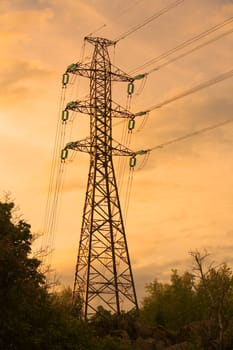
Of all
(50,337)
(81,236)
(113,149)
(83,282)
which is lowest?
(50,337)

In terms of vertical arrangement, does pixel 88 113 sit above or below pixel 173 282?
above

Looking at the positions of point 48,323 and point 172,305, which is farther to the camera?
point 172,305

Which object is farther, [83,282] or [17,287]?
[83,282]

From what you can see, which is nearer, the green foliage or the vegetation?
the vegetation

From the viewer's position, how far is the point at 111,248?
62.2 m

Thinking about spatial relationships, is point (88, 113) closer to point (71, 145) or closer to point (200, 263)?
point (71, 145)

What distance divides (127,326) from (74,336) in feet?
38.6

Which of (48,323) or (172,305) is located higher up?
(172,305)

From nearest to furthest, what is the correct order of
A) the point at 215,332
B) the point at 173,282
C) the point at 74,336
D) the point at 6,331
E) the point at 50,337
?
the point at 6,331, the point at 50,337, the point at 74,336, the point at 215,332, the point at 173,282

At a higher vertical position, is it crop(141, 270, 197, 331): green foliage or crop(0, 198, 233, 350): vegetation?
crop(141, 270, 197, 331): green foliage

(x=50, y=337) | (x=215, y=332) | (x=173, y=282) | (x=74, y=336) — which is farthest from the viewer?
(x=173, y=282)

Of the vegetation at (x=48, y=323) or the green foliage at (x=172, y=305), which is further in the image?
the green foliage at (x=172, y=305)

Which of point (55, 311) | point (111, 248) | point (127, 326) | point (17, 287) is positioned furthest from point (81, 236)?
point (17, 287)

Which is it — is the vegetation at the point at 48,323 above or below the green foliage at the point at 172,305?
below
